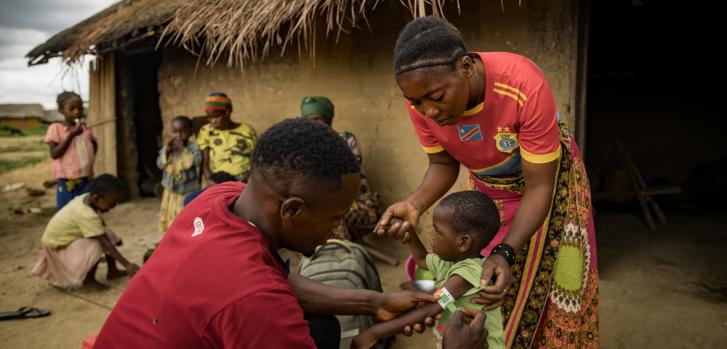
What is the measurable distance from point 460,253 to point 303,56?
3.51m

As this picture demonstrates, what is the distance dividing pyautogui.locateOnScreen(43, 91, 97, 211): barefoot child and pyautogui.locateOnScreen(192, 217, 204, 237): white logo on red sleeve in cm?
437

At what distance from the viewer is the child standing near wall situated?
4754mm

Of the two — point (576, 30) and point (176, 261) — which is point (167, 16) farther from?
point (176, 261)

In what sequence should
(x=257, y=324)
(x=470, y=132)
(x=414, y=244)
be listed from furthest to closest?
(x=414, y=244)
(x=470, y=132)
(x=257, y=324)

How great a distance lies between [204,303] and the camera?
1062mm

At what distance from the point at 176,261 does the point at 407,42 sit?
1007 mm

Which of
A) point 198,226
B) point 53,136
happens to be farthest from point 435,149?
point 53,136

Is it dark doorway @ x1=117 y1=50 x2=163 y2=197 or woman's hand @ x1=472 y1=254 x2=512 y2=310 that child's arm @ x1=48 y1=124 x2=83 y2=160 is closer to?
dark doorway @ x1=117 y1=50 x2=163 y2=197

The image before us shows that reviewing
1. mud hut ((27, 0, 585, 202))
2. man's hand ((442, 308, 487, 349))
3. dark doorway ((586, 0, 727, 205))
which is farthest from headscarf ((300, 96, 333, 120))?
dark doorway ((586, 0, 727, 205))

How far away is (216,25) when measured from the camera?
444 cm

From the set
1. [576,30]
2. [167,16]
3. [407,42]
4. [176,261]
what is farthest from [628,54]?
[176,261]

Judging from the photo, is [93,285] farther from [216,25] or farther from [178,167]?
[216,25]

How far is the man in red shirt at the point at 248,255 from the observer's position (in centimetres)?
105

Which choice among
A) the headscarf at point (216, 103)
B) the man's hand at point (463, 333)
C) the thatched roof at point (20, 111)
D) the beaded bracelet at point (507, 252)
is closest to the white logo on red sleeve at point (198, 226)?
the man's hand at point (463, 333)
